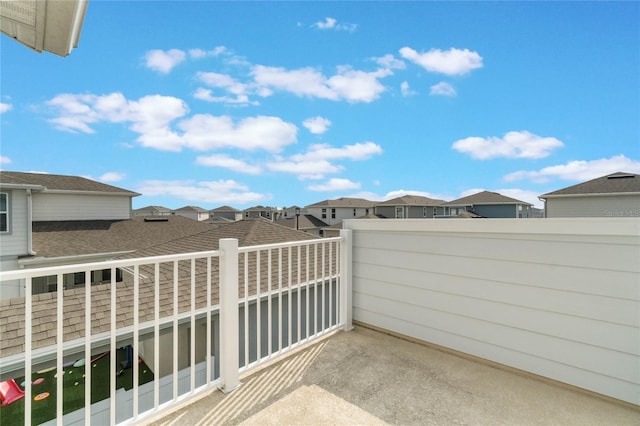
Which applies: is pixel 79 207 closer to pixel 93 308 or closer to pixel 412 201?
pixel 93 308

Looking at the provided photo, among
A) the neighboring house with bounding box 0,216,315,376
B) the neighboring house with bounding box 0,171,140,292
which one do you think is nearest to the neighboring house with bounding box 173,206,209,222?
the neighboring house with bounding box 0,171,140,292

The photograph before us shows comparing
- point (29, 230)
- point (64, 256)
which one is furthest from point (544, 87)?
point (29, 230)

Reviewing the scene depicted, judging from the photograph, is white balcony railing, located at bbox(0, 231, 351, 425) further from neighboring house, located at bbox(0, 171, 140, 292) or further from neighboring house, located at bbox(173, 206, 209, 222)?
neighboring house, located at bbox(173, 206, 209, 222)

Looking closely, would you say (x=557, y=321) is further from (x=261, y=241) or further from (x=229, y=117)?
(x=229, y=117)

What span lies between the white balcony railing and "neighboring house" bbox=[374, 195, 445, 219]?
24261 mm

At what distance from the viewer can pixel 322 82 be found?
28.5ft

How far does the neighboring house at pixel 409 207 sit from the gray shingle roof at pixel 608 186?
1306cm

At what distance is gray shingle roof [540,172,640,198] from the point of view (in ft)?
46.0

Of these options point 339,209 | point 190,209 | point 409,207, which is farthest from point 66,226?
point 190,209

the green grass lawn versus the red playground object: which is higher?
the red playground object

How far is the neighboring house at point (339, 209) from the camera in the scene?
1185 inches

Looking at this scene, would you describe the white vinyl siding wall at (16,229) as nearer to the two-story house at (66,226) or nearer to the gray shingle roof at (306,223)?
the two-story house at (66,226)

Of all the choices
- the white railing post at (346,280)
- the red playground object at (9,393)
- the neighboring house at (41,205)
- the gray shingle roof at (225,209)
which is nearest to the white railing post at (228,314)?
the white railing post at (346,280)

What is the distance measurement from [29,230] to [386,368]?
37.5 ft
